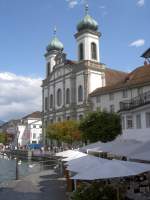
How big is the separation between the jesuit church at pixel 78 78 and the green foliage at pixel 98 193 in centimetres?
5897

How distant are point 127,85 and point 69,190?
44.2m

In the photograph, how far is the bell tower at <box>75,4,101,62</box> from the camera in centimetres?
8100

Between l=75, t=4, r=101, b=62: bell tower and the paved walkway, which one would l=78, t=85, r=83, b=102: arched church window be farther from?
the paved walkway

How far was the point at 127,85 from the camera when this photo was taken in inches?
2495

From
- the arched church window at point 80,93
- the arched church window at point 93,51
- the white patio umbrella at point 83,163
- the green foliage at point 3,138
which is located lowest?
the white patio umbrella at point 83,163

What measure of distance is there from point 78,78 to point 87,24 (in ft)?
43.2

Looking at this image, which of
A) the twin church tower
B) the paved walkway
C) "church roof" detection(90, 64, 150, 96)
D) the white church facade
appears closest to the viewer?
the paved walkway

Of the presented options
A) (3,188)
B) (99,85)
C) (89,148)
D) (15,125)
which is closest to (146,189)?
(3,188)

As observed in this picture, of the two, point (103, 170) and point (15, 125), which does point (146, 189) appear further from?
point (15, 125)

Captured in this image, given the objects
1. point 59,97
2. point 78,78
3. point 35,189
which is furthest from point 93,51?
point 35,189

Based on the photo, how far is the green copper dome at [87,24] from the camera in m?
82.3

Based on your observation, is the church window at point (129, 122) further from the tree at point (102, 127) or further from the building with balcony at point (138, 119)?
the tree at point (102, 127)

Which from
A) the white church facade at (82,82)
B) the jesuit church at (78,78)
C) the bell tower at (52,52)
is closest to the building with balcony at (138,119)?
the white church facade at (82,82)

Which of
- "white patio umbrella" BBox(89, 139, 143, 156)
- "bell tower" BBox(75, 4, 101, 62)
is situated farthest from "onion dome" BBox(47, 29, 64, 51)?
"white patio umbrella" BBox(89, 139, 143, 156)
